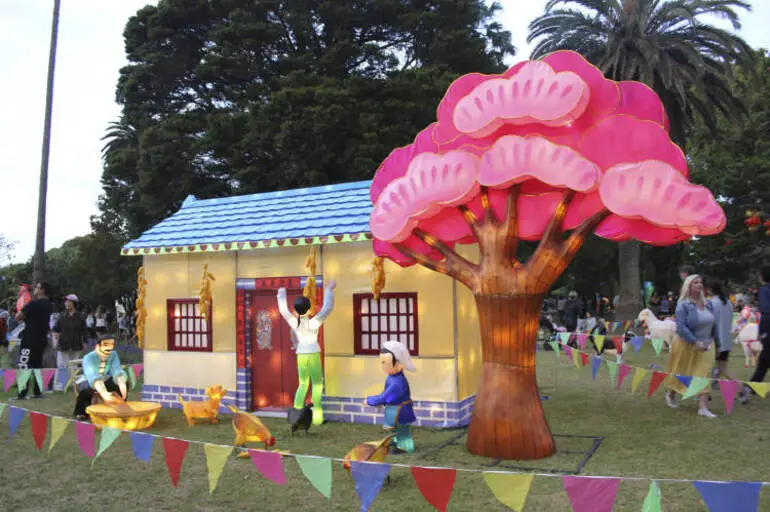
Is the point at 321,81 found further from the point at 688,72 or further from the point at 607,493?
the point at 607,493

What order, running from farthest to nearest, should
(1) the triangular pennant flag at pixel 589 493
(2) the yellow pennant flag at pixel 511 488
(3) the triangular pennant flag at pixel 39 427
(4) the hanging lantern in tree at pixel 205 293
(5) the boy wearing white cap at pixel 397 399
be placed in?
(4) the hanging lantern in tree at pixel 205 293 → (5) the boy wearing white cap at pixel 397 399 → (3) the triangular pennant flag at pixel 39 427 → (2) the yellow pennant flag at pixel 511 488 → (1) the triangular pennant flag at pixel 589 493

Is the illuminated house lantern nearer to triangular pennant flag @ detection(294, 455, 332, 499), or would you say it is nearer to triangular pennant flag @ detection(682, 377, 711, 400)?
triangular pennant flag @ detection(682, 377, 711, 400)

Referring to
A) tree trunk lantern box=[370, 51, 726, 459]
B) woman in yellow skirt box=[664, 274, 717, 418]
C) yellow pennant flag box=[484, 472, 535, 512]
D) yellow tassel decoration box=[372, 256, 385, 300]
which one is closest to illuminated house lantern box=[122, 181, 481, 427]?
yellow tassel decoration box=[372, 256, 385, 300]

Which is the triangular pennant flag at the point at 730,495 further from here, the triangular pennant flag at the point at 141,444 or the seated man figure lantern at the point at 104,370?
the seated man figure lantern at the point at 104,370

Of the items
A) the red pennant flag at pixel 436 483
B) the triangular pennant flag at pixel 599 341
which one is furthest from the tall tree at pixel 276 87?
the red pennant flag at pixel 436 483

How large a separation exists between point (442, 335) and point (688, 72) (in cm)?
1601

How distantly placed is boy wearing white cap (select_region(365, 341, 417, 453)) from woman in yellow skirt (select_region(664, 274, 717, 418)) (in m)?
4.17

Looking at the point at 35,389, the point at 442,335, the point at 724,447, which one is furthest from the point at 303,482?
the point at 35,389

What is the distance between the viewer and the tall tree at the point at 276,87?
22641 millimetres

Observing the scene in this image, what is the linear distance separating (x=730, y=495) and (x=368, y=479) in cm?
233

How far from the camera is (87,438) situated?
621 centimetres

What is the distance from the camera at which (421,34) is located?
2522cm

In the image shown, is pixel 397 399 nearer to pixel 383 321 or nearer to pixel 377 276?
pixel 377 276

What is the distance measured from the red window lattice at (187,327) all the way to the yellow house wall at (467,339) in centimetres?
452
